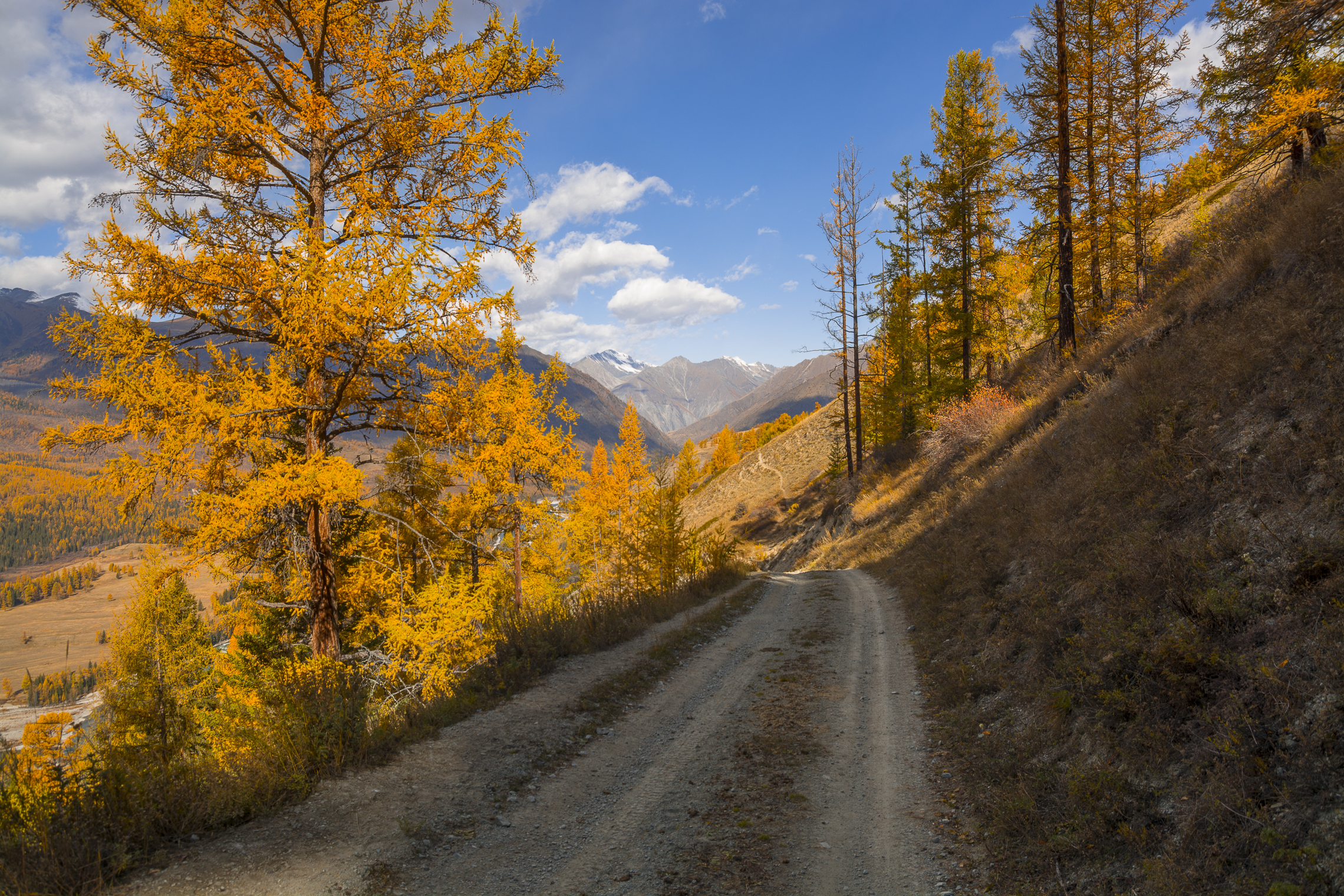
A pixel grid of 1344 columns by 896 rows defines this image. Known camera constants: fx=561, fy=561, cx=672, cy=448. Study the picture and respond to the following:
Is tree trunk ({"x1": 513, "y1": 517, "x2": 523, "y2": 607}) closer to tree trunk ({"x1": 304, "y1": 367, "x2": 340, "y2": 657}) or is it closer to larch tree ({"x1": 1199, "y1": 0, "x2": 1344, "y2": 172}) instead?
tree trunk ({"x1": 304, "y1": 367, "x2": 340, "y2": 657})

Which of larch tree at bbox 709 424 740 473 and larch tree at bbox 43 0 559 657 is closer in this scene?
larch tree at bbox 43 0 559 657

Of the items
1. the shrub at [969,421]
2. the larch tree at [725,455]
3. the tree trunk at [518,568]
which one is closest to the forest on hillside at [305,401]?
the tree trunk at [518,568]

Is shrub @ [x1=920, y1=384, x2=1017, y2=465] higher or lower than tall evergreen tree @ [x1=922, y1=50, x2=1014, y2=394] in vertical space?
lower

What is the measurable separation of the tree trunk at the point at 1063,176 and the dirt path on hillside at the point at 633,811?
1523 cm

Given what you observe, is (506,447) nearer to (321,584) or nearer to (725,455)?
(321,584)

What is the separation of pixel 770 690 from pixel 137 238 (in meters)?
10.9

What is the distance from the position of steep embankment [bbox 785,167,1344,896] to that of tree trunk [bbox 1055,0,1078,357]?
5316 millimetres

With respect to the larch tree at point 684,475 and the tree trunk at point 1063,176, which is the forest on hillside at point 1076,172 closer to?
the tree trunk at point 1063,176

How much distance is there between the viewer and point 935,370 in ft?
129

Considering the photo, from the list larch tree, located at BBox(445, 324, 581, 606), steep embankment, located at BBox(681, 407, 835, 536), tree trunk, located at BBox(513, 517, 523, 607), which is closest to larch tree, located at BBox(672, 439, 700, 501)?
steep embankment, located at BBox(681, 407, 835, 536)

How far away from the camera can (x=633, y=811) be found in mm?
5547

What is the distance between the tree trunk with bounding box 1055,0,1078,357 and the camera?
665 inches

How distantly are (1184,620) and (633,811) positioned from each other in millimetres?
5404

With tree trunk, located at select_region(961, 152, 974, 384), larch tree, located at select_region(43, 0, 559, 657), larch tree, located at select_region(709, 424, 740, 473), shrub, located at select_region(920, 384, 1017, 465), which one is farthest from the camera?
larch tree, located at select_region(709, 424, 740, 473)
